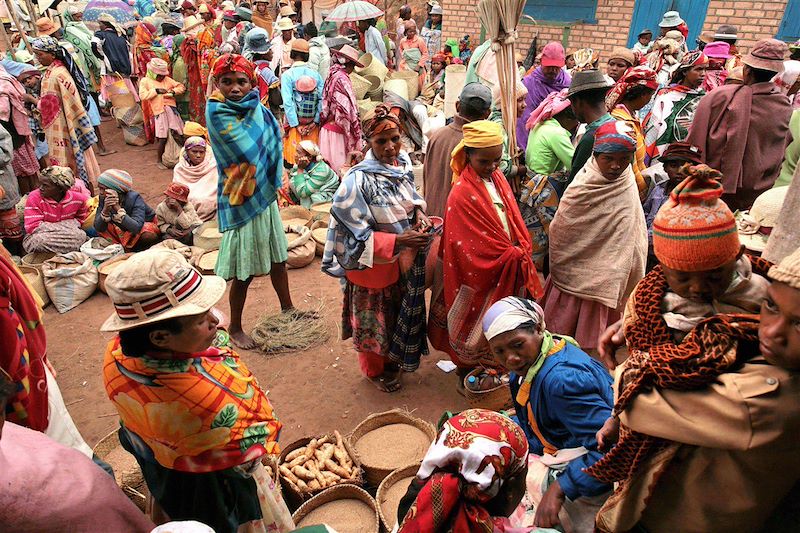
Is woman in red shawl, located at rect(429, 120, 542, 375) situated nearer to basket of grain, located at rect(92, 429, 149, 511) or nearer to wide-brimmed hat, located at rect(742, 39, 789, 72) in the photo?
basket of grain, located at rect(92, 429, 149, 511)

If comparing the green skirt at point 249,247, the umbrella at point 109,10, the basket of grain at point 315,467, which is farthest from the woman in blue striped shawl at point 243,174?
the umbrella at point 109,10

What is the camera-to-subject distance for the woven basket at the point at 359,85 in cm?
851

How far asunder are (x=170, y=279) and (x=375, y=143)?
184 centimetres

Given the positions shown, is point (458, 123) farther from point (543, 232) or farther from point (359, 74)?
point (359, 74)

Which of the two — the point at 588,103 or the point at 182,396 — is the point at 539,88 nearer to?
the point at 588,103

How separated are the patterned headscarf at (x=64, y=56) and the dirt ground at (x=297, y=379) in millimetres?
3694

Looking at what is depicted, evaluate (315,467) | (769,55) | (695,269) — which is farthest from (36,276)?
(769,55)

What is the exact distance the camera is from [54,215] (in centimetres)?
529

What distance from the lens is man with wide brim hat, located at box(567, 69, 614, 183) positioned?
11.6ft

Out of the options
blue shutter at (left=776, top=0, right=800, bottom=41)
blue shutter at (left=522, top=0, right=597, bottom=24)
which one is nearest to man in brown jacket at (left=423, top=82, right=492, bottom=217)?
blue shutter at (left=522, top=0, right=597, bottom=24)

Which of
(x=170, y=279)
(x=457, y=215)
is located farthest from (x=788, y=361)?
(x=457, y=215)

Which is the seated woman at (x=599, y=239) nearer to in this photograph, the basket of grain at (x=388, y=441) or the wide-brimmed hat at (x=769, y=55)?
the basket of grain at (x=388, y=441)

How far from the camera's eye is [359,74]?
869cm

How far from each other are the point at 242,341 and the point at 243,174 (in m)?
1.46
